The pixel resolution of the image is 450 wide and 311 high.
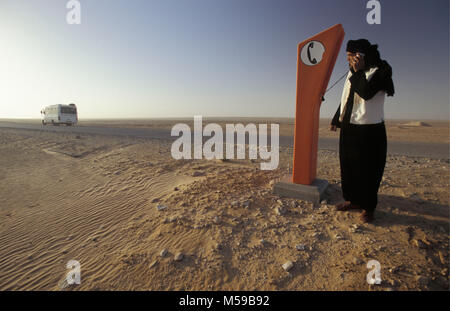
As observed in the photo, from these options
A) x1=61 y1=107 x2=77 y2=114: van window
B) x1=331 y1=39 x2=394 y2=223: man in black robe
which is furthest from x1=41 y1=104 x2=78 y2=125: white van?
x1=331 y1=39 x2=394 y2=223: man in black robe

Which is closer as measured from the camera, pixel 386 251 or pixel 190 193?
pixel 386 251

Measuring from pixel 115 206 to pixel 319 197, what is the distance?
3960 mm

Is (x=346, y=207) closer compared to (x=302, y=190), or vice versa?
(x=346, y=207)

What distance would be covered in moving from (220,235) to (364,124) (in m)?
2.51

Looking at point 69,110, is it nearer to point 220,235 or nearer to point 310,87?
point 220,235

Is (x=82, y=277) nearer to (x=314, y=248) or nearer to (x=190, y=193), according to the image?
(x=190, y=193)

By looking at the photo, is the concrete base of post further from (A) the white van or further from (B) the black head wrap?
(A) the white van

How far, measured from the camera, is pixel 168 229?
10.8ft

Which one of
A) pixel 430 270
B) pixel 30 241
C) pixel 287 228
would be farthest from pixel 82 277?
pixel 430 270

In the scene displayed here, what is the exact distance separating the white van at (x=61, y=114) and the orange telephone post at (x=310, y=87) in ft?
92.9

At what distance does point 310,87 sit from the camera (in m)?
3.55

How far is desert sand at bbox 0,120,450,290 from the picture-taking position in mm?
2352

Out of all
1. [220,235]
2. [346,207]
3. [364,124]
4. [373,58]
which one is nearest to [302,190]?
[346,207]

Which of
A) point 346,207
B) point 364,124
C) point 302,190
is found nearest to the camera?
point 364,124
